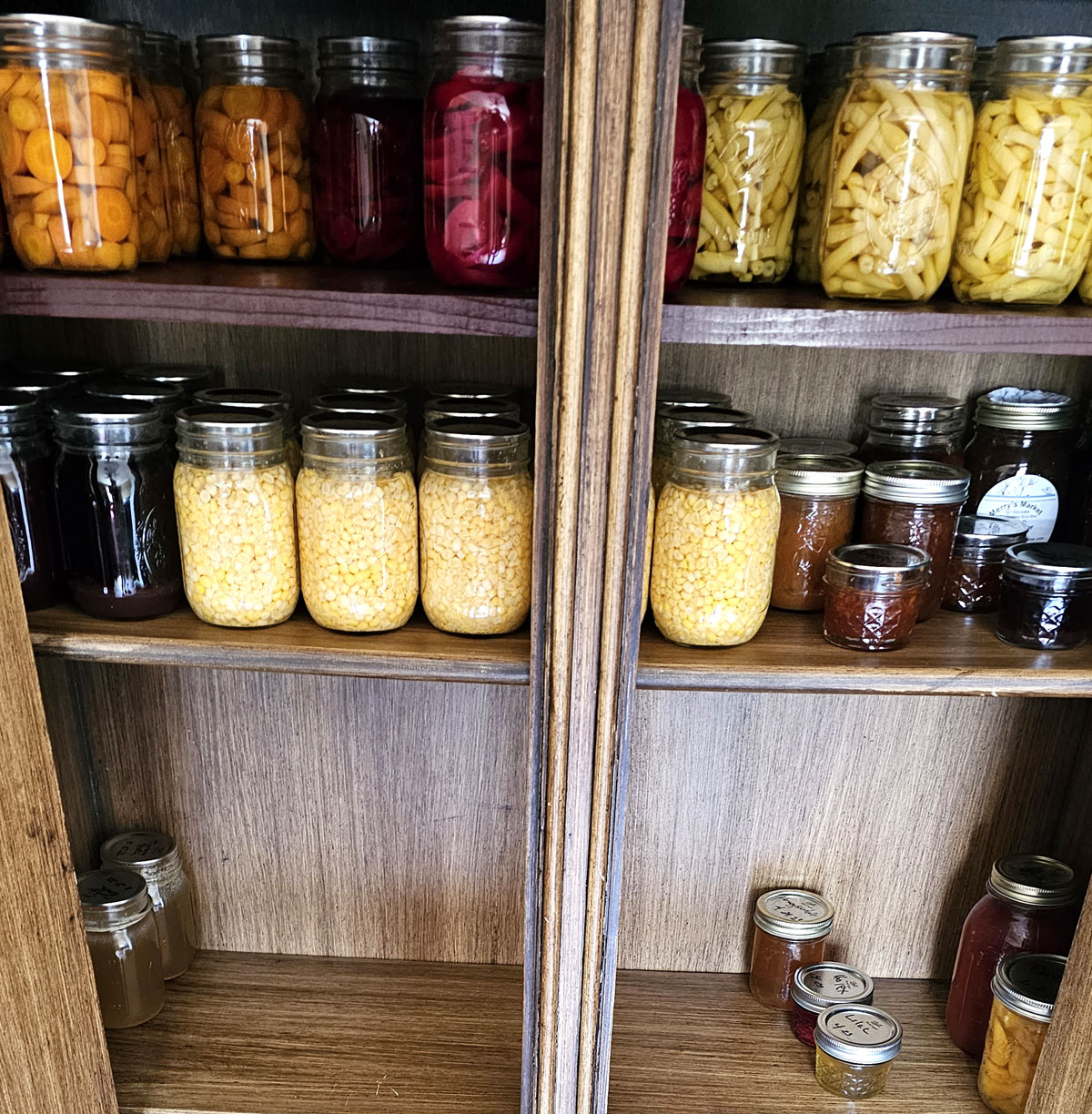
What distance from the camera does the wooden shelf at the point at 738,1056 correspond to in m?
1.15

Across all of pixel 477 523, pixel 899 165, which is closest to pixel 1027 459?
pixel 899 165

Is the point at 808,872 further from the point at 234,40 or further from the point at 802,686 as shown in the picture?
the point at 234,40

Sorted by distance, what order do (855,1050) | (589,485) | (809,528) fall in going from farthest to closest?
(855,1050) < (809,528) < (589,485)

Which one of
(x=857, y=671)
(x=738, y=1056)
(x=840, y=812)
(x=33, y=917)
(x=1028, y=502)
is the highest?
(x=1028, y=502)

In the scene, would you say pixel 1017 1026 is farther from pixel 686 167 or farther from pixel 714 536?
pixel 686 167

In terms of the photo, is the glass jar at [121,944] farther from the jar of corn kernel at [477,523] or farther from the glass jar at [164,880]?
the jar of corn kernel at [477,523]

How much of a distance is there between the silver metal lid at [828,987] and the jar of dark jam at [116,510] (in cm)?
89

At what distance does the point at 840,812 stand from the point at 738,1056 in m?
0.33

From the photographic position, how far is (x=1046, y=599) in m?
0.94

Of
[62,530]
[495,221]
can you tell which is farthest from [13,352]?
[495,221]

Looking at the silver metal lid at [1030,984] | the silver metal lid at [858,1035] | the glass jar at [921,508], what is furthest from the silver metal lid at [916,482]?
the silver metal lid at [858,1035]

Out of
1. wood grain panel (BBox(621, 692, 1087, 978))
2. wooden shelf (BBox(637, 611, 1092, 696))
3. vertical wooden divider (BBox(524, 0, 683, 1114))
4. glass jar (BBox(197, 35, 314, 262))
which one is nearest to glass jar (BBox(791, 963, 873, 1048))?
wood grain panel (BBox(621, 692, 1087, 978))

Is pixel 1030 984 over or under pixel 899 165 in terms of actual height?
under

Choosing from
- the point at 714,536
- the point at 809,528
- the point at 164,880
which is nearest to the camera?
the point at 714,536
